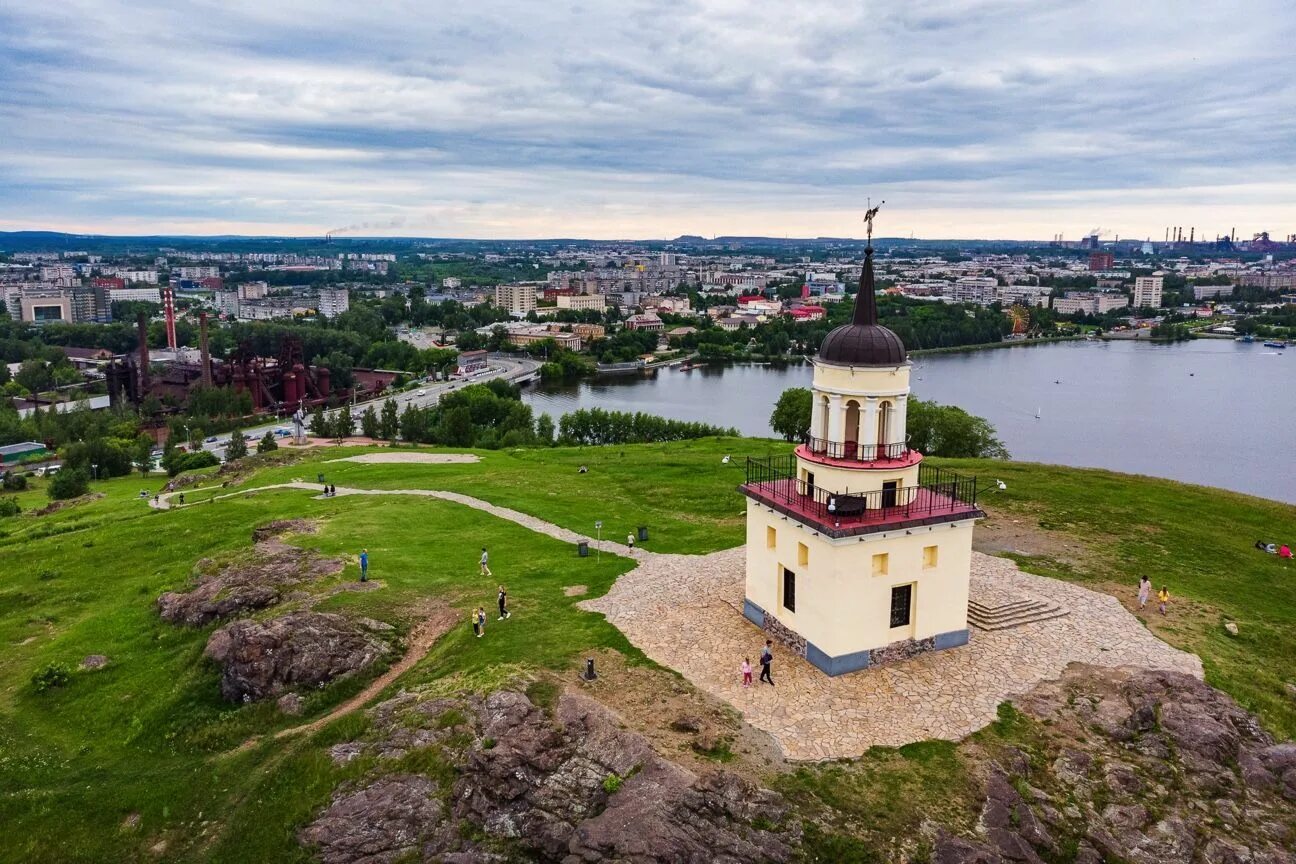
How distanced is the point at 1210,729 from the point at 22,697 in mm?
27080

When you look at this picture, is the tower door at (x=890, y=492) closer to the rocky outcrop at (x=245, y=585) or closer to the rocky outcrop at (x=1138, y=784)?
the rocky outcrop at (x=1138, y=784)

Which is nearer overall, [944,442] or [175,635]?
[175,635]

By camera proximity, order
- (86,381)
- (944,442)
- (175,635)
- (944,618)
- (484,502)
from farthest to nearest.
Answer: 1. (86,381)
2. (944,442)
3. (484,502)
4. (175,635)
5. (944,618)

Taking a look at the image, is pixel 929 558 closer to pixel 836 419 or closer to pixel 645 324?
pixel 836 419

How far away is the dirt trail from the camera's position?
61.6ft

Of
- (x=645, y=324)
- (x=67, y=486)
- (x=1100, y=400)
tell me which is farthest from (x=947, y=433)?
(x=645, y=324)

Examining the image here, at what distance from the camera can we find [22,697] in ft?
69.3

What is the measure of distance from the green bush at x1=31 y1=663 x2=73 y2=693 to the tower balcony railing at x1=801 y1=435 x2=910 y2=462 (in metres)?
19.5

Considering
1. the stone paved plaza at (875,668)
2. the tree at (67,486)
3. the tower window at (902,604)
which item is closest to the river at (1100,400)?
the stone paved plaza at (875,668)

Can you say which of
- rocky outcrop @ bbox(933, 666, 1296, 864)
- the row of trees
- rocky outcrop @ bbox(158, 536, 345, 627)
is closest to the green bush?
rocky outcrop @ bbox(158, 536, 345, 627)

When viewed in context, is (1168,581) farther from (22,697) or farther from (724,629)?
(22,697)

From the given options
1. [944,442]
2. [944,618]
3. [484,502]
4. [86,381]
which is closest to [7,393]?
[86,381]

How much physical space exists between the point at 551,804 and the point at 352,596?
33.0 feet

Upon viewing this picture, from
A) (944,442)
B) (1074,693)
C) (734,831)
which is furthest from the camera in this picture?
(944,442)
